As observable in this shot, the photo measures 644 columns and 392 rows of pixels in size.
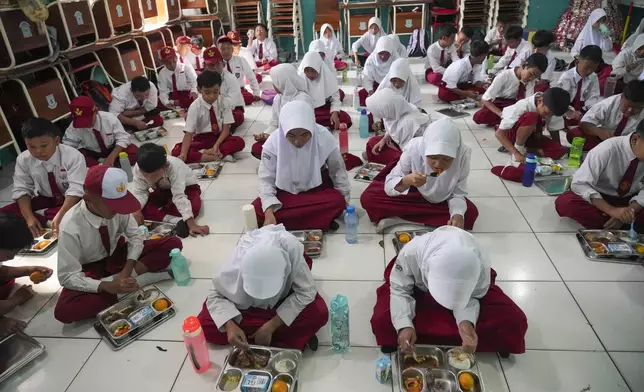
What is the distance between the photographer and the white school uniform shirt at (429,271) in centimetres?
169

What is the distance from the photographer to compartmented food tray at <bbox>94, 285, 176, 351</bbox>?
219cm

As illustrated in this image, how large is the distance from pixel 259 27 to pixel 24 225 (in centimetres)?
614

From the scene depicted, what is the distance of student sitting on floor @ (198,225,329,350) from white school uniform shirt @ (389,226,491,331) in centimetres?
37

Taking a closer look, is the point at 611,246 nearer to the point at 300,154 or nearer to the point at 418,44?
the point at 300,154

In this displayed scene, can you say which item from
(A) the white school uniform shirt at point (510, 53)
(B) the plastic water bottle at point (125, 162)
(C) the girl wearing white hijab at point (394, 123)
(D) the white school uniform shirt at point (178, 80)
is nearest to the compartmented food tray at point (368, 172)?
(C) the girl wearing white hijab at point (394, 123)

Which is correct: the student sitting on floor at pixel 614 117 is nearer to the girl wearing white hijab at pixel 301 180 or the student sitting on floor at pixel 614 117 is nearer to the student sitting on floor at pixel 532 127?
the student sitting on floor at pixel 532 127

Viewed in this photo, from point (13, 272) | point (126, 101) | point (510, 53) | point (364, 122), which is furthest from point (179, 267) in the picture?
point (510, 53)

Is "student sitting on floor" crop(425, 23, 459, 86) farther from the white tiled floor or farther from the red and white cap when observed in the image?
the red and white cap

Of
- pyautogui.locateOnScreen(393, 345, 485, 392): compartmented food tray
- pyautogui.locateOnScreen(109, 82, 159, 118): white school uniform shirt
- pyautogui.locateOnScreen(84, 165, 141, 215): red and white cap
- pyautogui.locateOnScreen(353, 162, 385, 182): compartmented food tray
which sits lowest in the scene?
pyautogui.locateOnScreen(393, 345, 485, 392): compartmented food tray

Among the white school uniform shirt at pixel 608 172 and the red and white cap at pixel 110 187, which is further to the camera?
the white school uniform shirt at pixel 608 172

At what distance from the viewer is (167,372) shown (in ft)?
6.63

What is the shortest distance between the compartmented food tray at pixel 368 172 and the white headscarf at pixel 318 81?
4.31ft

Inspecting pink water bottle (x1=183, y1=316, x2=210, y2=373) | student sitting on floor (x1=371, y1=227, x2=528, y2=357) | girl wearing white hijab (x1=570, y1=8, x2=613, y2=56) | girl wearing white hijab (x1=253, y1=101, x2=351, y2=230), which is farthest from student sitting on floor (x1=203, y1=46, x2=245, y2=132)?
girl wearing white hijab (x1=570, y1=8, x2=613, y2=56)

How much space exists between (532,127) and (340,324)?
2706mm
